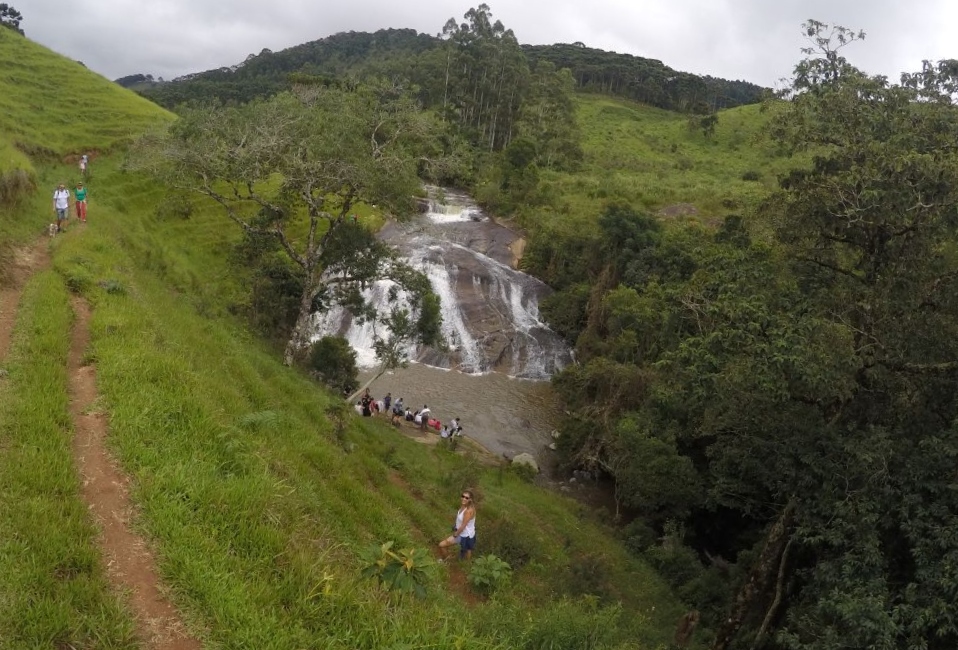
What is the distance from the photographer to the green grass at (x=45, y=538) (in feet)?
13.3

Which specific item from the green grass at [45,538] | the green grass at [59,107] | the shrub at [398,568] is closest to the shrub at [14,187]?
the green grass at [59,107]

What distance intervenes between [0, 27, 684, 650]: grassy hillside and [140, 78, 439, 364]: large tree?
9.23 ft

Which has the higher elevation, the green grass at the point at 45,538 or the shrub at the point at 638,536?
the green grass at the point at 45,538

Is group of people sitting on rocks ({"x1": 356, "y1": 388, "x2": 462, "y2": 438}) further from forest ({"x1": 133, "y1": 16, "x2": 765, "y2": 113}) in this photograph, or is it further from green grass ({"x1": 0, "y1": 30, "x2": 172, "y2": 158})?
forest ({"x1": 133, "y1": 16, "x2": 765, "y2": 113})

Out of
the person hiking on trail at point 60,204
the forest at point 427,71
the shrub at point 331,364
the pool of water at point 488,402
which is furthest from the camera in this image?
the forest at point 427,71

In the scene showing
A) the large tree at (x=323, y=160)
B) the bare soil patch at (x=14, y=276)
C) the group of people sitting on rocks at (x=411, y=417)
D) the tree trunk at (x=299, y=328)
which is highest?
the large tree at (x=323, y=160)

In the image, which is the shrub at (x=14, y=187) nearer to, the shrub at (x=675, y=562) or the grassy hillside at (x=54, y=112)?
the grassy hillside at (x=54, y=112)

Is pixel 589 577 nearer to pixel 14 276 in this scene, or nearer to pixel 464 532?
pixel 464 532

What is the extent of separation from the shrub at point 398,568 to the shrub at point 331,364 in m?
14.7

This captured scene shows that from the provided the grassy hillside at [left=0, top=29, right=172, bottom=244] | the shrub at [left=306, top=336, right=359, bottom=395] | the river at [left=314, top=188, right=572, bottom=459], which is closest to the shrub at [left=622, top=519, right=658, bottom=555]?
the river at [left=314, top=188, right=572, bottom=459]

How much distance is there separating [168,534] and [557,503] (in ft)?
43.5

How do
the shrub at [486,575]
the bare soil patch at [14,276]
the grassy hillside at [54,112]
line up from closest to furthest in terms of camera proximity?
the shrub at [486,575], the bare soil patch at [14,276], the grassy hillside at [54,112]

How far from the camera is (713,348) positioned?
10.4 m

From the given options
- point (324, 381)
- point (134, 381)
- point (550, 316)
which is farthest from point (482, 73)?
point (134, 381)
